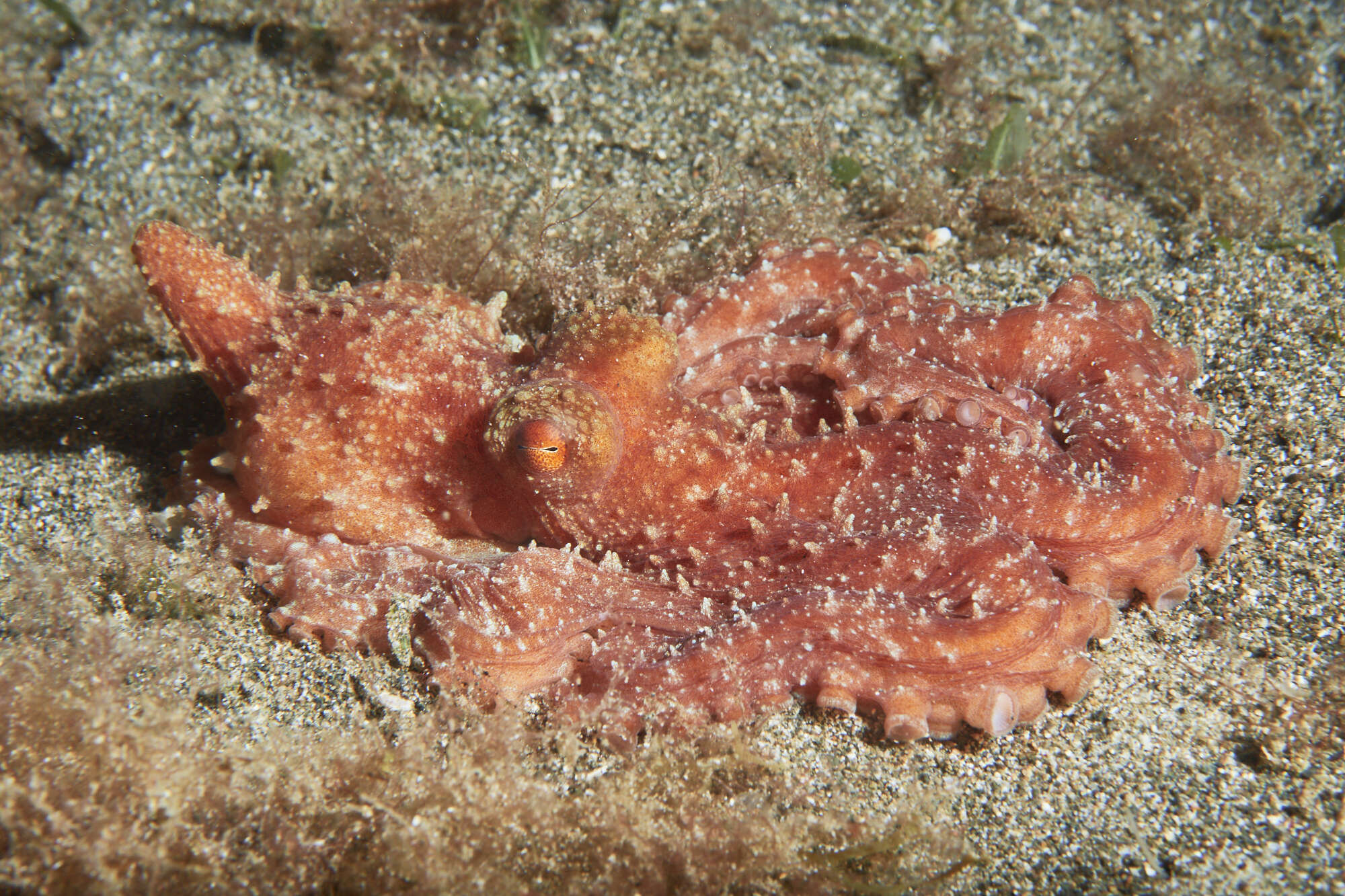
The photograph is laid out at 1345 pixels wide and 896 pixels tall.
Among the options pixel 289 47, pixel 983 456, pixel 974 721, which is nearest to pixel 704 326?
pixel 983 456

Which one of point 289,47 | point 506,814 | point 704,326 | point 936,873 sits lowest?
point 506,814

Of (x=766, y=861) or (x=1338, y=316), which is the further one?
(x=1338, y=316)

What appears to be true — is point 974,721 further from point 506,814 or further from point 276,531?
point 276,531

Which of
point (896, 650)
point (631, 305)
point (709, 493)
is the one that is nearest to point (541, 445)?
point (709, 493)

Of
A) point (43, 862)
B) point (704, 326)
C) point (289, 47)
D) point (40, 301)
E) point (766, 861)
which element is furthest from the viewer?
point (289, 47)

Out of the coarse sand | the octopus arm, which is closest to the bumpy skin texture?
the octopus arm

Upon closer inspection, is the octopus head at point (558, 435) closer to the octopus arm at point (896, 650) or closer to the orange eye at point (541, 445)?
the orange eye at point (541, 445)
